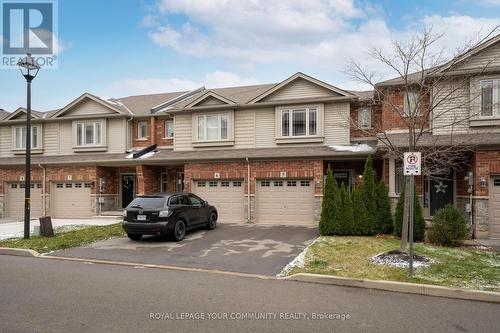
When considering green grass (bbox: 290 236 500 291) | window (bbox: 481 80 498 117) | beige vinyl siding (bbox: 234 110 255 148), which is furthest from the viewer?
beige vinyl siding (bbox: 234 110 255 148)

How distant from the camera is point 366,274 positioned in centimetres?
743

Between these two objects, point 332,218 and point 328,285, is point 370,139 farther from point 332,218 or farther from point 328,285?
point 328,285

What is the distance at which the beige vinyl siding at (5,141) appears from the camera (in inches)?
887

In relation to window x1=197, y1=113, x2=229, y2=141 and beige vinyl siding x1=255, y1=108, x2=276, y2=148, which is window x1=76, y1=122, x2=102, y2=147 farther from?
beige vinyl siding x1=255, y1=108, x2=276, y2=148

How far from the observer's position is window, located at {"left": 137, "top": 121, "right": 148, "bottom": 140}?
68.2 ft

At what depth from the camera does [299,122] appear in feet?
56.0

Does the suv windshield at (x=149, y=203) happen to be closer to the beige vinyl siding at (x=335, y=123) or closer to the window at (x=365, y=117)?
the beige vinyl siding at (x=335, y=123)

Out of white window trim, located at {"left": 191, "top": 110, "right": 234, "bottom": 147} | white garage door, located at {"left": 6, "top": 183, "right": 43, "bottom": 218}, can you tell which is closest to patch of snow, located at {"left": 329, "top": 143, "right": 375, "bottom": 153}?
white window trim, located at {"left": 191, "top": 110, "right": 234, "bottom": 147}

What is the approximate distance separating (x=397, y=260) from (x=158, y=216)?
282 inches

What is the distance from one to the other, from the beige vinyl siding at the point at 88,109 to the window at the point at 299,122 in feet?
33.9

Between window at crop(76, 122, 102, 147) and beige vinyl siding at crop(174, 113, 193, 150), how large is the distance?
4953mm

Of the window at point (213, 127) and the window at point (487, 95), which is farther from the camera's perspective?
the window at point (213, 127)

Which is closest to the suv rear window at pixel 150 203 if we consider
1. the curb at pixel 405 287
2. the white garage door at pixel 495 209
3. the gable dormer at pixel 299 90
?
the curb at pixel 405 287

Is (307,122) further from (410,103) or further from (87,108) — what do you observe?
(87,108)
